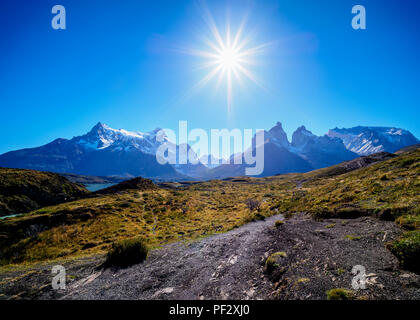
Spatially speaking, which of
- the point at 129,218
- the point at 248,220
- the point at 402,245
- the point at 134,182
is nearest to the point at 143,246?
the point at 248,220

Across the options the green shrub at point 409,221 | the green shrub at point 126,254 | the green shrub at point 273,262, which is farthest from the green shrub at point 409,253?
the green shrub at point 126,254

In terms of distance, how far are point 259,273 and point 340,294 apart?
4.97 metres

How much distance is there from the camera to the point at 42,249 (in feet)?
74.9

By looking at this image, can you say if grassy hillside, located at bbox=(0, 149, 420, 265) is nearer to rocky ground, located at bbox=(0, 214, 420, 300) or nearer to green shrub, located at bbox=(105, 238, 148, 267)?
rocky ground, located at bbox=(0, 214, 420, 300)

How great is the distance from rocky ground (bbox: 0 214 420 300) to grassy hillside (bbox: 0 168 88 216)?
1726 inches

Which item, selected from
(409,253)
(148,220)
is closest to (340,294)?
(409,253)

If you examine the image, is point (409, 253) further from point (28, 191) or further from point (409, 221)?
point (28, 191)

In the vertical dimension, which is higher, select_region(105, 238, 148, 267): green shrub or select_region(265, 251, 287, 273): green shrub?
select_region(265, 251, 287, 273): green shrub

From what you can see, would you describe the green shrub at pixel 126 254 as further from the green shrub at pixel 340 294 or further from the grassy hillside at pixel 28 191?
the grassy hillside at pixel 28 191

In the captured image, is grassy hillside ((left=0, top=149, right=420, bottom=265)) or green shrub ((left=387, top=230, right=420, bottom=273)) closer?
green shrub ((left=387, top=230, right=420, bottom=273))

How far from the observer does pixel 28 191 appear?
163 ft

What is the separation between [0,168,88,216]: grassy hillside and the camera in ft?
144

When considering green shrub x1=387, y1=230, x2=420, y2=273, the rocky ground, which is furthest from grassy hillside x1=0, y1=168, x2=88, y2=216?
green shrub x1=387, y1=230, x2=420, y2=273
